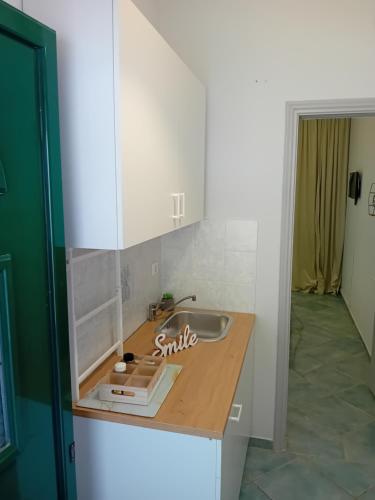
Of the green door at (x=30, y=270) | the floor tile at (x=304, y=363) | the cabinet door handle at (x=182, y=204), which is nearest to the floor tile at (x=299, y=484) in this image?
the floor tile at (x=304, y=363)

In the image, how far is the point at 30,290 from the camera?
3.21 feet

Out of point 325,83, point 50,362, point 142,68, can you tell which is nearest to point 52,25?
point 142,68

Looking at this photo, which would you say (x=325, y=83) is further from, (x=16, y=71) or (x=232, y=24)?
(x=16, y=71)

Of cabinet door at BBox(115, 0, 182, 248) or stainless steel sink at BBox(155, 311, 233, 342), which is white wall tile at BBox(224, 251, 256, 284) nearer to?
stainless steel sink at BBox(155, 311, 233, 342)

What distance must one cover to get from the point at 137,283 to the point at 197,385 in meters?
0.76

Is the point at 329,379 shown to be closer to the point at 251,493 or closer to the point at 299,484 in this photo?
the point at 299,484

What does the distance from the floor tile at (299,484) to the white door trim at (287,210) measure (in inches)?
7.8

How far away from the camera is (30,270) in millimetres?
975

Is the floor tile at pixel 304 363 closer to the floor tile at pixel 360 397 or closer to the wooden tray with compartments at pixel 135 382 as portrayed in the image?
the floor tile at pixel 360 397

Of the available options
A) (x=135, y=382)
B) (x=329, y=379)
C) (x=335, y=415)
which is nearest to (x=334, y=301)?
(x=329, y=379)

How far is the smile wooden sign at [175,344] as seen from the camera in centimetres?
188

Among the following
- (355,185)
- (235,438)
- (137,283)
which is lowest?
(235,438)

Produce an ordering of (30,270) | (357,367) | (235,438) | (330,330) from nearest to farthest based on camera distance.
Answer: (30,270), (235,438), (357,367), (330,330)

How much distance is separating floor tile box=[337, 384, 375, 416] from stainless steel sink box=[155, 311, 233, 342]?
1.45 m
